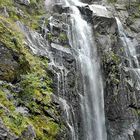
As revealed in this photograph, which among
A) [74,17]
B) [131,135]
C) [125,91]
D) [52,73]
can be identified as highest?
[74,17]

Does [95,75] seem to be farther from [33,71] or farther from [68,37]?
[33,71]

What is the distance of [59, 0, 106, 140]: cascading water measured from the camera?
562 inches

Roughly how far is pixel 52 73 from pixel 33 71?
49.8 inches

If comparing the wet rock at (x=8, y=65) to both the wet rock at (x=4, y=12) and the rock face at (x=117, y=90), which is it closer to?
the rock face at (x=117, y=90)

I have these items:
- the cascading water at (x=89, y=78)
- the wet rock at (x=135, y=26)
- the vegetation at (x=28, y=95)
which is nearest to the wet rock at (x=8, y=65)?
the vegetation at (x=28, y=95)

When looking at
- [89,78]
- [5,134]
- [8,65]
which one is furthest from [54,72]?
[5,134]

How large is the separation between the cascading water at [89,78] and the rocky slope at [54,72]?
0.37 m

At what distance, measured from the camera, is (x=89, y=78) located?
1586 cm

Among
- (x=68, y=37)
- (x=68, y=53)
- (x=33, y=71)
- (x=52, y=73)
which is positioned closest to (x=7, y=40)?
(x=33, y=71)

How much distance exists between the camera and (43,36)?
16.6 metres

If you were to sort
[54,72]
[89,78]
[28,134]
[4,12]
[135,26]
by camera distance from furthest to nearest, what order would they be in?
1. [135,26]
2. [89,78]
3. [4,12]
4. [54,72]
5. [28,134]

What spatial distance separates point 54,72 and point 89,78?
313 cm

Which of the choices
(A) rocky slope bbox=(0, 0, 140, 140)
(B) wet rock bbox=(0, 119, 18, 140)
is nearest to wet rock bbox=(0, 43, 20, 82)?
(A) rocky slope bbox=(0, 0, 140, 140)

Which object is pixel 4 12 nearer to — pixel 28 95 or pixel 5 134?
pixel 28 95
